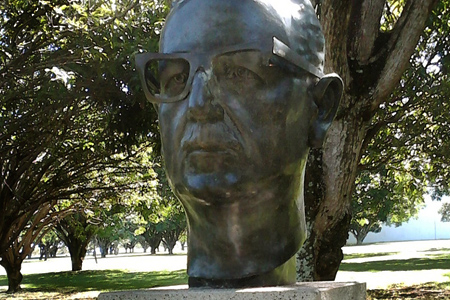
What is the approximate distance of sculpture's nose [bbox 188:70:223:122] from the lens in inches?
95.6

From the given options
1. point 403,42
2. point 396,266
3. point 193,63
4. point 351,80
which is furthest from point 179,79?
point 396,266

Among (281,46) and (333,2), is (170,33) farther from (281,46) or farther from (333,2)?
(333,2)

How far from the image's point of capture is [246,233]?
257 cm

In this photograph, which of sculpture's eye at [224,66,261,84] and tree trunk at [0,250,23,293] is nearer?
sculpture's eye at [224,66,261,84]

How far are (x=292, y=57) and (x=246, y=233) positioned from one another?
2.62 feet

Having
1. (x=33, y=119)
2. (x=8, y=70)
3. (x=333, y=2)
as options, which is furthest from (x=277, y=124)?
(x=33, y=119)

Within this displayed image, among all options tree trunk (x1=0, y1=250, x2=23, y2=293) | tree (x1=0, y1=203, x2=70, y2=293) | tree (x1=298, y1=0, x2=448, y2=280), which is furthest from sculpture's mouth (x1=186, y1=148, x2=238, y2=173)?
tree trunk (x1=0, y1=250, x2=23, y2=293)

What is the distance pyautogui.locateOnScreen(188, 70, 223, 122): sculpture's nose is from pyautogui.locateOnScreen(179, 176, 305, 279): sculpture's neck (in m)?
0.39

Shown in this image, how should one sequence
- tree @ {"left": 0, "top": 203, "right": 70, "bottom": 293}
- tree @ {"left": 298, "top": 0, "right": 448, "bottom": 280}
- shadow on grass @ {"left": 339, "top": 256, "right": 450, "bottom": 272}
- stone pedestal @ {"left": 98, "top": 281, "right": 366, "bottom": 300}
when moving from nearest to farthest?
stone pedestal @ {"left": 98, "top": 281, "right": 366, "bottom": 300} < tree @ {"left": 298, "top": 0, "right": 448, "bottom": 280} < tree @ {"left": 0, "top": 203, "right": 70, "bottom": 293} < shadow on grass @ {"left": 339, "top": 256, "right": 450, "bottom": 272}

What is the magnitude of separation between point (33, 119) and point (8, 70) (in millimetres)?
1748

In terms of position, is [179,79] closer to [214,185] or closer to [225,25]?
[225,25]

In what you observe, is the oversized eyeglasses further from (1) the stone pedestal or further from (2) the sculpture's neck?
(1) the stone pedestal

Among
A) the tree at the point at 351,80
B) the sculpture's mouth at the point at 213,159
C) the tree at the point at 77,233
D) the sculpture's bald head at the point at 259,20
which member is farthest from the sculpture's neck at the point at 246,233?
the tree at the point at 77,233

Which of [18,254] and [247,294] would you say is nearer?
[247,294]
